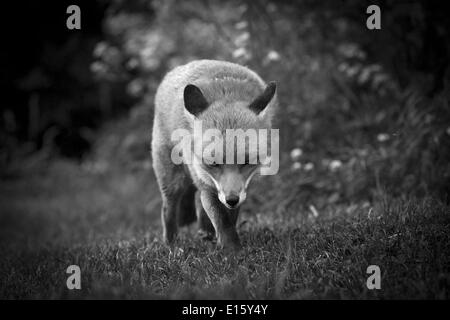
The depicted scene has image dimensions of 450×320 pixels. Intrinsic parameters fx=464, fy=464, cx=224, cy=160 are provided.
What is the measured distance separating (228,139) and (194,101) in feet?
→ 2.00

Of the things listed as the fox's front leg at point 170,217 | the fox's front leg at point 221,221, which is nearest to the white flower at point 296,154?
the fox's front leg at point 170,217

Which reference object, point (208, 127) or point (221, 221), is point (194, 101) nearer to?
point (208, 127)

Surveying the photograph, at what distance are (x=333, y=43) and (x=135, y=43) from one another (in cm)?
464

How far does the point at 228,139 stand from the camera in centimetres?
411

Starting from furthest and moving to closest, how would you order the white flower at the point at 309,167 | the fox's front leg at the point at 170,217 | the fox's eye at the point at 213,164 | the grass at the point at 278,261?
1. the white flower at the point at 309,167
2. the fox's front leg at the point at 170,217
3. the fox's eye at the point at 213,164
4. the grass at the point at 278,261

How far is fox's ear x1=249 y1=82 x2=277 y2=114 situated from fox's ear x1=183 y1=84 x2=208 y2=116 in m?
0.47

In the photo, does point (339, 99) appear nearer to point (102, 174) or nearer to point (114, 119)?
point (102, 174)

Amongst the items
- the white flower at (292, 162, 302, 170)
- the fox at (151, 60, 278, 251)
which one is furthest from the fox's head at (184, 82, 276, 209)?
the white flower at (292, 162, 302, 170)

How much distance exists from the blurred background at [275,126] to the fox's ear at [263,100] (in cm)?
136

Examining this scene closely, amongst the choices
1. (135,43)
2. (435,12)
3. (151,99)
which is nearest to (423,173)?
(435,12)

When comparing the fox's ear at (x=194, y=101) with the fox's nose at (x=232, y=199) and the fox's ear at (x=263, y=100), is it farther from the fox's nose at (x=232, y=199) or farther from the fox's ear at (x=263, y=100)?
the fox's nose at (x=232, y=199)

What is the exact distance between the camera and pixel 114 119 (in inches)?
567

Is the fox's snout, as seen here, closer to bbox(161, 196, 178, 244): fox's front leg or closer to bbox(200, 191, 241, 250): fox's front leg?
bbox(200, 191, 241, 250): fox's front leg

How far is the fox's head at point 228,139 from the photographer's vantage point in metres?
4.07
